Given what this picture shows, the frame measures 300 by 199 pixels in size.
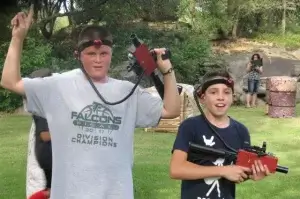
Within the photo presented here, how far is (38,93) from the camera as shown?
8.19 feet

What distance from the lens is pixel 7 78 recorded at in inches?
Answer: 94.6

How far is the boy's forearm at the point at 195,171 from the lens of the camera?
2637 millimetres

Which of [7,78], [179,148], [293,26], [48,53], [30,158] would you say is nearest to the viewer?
[7,78]

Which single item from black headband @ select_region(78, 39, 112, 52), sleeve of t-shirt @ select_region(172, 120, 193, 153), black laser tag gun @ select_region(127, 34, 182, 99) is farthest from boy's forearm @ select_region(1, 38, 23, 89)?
sleeve of t-shirt @ select_region(172, 120, 193, 153)

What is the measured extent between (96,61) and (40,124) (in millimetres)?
1408

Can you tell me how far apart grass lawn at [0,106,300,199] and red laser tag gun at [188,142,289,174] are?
329 cm

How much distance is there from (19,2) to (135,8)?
3.23 meters

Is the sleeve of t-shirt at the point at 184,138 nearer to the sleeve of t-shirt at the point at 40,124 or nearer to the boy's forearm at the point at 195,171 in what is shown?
the boy's forearm at the point at 195,171

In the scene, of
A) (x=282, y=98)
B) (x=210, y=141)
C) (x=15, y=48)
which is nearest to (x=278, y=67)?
(x=282, y=98)

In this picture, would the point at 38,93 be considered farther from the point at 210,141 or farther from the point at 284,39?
the point at 284,39

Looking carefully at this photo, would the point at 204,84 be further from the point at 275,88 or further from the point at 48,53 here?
the point at 48,53

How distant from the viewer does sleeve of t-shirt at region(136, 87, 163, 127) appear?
257cm

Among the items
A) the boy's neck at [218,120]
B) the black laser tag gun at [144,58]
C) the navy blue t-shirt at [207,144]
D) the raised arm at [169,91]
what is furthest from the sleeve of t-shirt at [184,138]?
the black laser tag gun at [144,58]

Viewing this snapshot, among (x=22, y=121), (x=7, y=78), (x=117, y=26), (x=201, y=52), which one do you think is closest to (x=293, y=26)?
→ (x=201, y=52)
